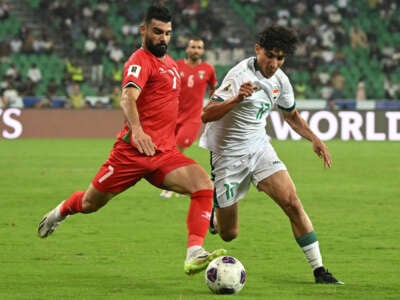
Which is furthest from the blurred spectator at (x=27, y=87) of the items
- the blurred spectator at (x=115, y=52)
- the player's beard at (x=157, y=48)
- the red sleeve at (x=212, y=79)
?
the player's beard at (x=157, y=48)

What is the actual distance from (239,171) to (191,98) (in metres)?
7.08

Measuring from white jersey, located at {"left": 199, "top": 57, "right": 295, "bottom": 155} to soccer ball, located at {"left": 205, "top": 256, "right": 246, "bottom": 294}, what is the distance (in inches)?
49.1

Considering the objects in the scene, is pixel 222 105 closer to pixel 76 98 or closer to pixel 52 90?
pixel 76 98

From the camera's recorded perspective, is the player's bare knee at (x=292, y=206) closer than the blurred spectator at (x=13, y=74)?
Yes

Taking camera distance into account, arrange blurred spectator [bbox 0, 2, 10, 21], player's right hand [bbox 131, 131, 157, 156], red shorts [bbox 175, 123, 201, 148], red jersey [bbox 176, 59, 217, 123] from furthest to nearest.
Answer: blurred spectator [bbox 0, 2, 10, 21]
red jersey [bbox 176, 59, 217, 123]
red shorts [bbox 175, 123, 201, 148]
player's right hand [bbox 131, 131, 157, 156]

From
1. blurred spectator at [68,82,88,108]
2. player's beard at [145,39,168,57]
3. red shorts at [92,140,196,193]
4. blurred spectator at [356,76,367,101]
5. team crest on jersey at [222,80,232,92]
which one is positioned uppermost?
player's beard at [145,39,168,57]

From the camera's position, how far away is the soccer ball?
6.98 m

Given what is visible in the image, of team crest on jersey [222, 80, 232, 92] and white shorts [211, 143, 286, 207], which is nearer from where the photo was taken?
team crest on jersey [222, 80, 232, 92]

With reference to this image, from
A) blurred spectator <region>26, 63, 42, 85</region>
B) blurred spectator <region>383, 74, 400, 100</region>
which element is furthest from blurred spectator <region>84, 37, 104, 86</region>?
blurred spectator <region>383, 74, 400, 100</region>

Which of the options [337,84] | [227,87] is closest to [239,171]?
[227,87]

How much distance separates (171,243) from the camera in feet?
32.4

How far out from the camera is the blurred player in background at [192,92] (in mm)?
14711

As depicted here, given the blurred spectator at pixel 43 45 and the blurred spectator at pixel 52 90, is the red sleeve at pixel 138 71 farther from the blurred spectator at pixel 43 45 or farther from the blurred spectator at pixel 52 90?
the blurred spectator at pixel 43 45

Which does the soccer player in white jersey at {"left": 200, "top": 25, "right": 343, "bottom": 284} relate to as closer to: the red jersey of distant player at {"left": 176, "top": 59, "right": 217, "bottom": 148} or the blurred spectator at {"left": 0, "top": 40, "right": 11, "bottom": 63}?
the red jersey of distant player at {"left": 176, "top": 59, "right": 217, "bottom": 148}
